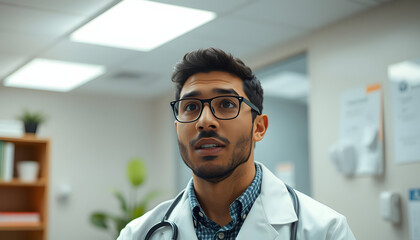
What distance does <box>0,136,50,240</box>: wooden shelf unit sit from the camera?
3641 millimetres

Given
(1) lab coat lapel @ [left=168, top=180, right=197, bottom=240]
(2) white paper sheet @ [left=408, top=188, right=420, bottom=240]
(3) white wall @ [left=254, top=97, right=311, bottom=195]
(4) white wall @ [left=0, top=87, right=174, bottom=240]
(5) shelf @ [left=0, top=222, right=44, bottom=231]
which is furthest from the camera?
(3) white wall @ [left=254, top=97, right=311, bottom=195]

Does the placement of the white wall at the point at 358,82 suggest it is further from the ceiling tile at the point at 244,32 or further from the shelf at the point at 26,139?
the shelf at the point at 26,139

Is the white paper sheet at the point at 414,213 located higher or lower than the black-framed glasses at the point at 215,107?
lower

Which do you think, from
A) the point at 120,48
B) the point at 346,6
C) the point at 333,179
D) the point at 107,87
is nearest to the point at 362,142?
the point at 333,179

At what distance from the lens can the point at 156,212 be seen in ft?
4.43

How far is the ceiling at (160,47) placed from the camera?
2.69 meters

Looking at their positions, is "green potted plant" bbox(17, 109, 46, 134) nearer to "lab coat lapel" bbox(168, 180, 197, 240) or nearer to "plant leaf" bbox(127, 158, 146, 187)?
"plant leaf" bbox(127, 158, 146, 187)

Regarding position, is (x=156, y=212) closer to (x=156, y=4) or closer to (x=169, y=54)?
(x=156, y=4)

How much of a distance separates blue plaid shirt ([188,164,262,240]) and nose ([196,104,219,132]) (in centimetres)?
19

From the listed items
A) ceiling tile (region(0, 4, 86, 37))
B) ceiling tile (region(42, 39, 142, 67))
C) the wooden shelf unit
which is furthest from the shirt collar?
the wooden shelf unit

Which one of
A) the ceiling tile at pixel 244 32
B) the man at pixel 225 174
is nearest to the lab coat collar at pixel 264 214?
the man at pixel 225 174

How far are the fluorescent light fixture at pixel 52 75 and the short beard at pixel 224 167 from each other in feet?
8.91

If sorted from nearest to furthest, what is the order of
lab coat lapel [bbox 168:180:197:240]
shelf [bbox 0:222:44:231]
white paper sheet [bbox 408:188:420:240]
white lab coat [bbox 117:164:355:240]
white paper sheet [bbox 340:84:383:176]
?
white lab coat [bbox 117:164:355:240] < lab coat lapel [bbox 168:180:197:240] < white paper sheet [bbox 408:188:420:240] < white paper sheet [bbox 340:84:383:176] < shelf [bbox 0:222:44:231]

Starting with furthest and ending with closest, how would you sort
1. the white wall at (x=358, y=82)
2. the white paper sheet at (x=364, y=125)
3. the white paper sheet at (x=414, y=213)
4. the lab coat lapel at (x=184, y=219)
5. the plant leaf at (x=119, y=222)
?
1. the plant leaf at (x=119, y=222)
2. the white paper sheet at (x=364, y=125)
3. the white wall at (x=358, y=82)
4. the white paper sheet at (x=414, y=213)
5. the lab coat lapel at (x=184, y=219)
